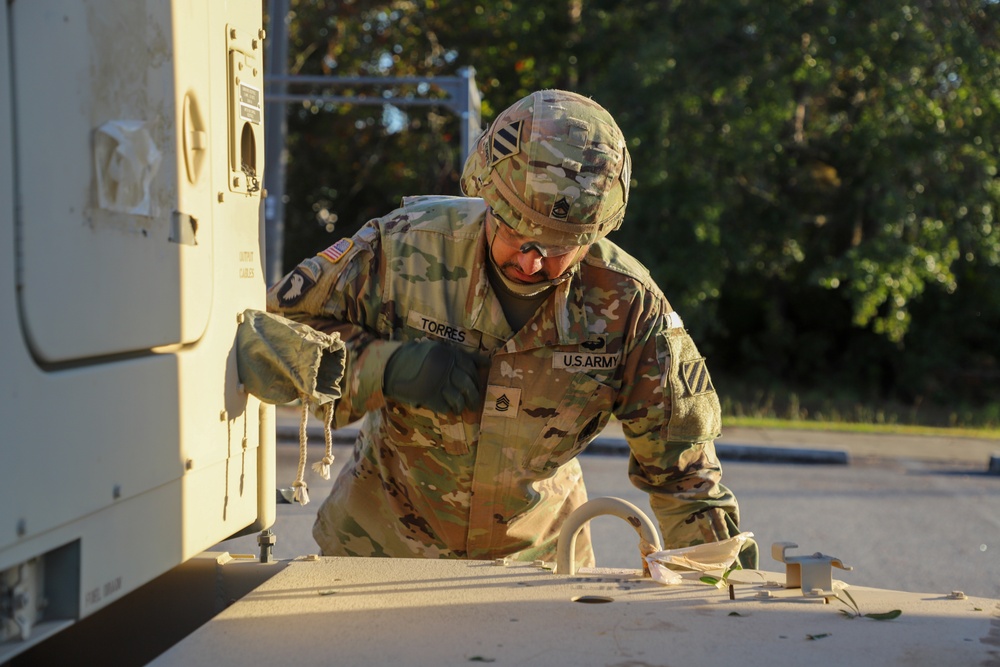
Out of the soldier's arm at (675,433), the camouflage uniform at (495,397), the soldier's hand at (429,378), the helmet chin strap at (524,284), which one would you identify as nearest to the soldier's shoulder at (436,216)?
the camouflage uniform at (495,397)

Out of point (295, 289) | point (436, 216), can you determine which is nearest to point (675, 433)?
point (436, 216)

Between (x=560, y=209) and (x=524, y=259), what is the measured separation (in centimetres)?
19

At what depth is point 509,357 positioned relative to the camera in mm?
2984

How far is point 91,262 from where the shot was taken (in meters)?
1.50

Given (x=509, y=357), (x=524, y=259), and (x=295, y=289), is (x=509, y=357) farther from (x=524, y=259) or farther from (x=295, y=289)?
(x=295, y=289)

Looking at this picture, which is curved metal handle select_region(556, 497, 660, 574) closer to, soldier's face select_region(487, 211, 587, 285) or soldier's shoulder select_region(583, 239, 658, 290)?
soldier's face select_region(487, 211, 587, 285)

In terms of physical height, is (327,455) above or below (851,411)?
above

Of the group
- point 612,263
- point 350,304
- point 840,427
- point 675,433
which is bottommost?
point 840,427

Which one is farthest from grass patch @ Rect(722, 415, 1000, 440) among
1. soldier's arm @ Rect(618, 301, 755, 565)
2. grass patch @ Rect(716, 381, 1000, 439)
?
soldier's arm @ Rect(618, 301, 755, 565)

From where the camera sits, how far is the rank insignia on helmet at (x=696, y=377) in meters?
2.83

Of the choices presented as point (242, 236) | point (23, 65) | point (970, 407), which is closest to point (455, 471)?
point (242, 236)

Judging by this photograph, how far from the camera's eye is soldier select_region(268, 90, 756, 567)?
273 centimetres

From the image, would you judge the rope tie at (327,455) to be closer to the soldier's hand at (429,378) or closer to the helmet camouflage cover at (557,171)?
the soldier's hand at (429,378)

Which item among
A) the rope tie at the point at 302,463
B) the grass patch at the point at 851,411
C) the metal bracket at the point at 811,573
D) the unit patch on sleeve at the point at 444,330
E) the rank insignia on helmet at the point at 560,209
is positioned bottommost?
the grass patch at the point at 851,411
